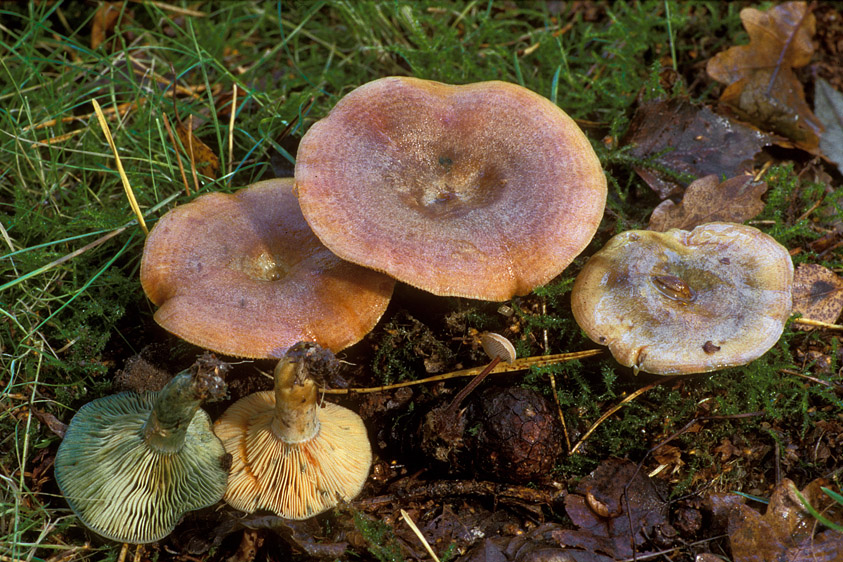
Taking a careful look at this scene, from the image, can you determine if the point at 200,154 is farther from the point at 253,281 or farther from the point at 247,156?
the point at 253,281

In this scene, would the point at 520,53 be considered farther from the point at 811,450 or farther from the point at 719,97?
the point at 811,450

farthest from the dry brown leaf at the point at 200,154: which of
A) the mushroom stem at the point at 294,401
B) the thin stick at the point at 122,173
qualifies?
the mushroom stem at the point at 294,401

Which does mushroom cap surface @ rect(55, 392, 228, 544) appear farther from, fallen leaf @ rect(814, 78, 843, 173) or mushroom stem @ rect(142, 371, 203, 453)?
fallen leaf @ rect(814, 78, 843, 173)

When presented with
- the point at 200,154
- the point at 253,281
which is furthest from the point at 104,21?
the point at 253,281

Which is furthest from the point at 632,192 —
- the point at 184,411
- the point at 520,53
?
the point at 184,411

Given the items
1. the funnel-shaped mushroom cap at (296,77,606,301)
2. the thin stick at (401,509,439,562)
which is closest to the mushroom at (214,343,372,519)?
the thin stick at (401,509,439,562)

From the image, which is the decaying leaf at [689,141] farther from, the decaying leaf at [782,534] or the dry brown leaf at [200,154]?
the dry brown leaf at [200,154]

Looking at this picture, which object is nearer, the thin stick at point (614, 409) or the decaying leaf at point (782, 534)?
the decaying leaf at point (782, 534)
